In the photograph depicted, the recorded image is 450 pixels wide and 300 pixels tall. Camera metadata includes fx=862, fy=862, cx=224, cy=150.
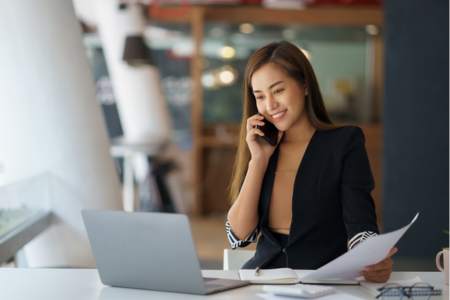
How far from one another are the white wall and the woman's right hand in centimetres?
279

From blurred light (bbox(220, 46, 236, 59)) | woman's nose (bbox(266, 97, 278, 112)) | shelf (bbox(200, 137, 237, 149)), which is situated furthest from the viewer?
blurred light (bbox(220, 46, 236, 59))

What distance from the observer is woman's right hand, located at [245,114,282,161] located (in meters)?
2.96

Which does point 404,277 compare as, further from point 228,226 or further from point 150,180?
point 150,180

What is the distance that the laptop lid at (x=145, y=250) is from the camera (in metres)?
2.34

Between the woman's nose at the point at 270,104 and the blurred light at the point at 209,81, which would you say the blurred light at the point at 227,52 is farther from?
the woman's nose at the point at 270,104

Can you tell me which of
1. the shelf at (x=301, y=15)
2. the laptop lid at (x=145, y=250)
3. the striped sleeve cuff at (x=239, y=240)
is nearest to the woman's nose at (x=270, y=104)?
the striped sleeve cuff at (x=239, y=240)

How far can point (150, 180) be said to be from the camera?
11305 millimetres

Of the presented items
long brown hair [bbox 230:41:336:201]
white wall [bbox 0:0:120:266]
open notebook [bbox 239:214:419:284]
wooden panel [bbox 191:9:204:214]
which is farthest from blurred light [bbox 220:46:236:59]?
open notebook [bbox 239:214:419:284]

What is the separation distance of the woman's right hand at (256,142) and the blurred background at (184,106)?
73.0 inches

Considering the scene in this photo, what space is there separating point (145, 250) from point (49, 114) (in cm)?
328

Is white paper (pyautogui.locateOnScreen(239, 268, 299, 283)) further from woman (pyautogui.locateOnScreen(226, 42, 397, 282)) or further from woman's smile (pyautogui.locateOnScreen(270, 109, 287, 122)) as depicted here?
woman's smile (pyautogui.locateOnScreen(270, 109, 287, 122))

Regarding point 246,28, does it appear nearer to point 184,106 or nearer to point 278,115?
point 184,106

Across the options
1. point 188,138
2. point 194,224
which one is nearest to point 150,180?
point 194,224

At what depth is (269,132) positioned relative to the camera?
3004 mm
